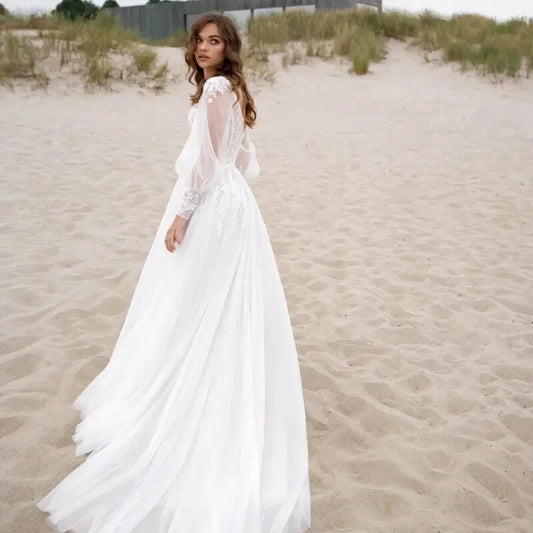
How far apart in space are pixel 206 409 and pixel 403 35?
15.8m

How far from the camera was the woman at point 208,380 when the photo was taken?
2.25 m

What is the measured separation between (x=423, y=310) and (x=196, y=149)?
279 centimetres

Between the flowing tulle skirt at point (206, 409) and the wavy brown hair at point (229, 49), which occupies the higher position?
the wavy brown hair at point (229, 49)

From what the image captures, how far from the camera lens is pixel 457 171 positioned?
828 cm

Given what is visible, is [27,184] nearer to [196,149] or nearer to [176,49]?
[196,149]

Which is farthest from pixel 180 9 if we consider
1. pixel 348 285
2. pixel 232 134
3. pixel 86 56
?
pixel 232 134

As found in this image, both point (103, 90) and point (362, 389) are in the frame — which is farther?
point (103, 90)

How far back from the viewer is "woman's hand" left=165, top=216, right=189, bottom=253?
2.50 m

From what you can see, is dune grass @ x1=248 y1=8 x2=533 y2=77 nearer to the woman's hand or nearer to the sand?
the sand

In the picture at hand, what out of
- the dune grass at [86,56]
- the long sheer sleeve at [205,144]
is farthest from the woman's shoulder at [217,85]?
the dune grass at [86,56]

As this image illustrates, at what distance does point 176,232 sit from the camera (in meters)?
2.49

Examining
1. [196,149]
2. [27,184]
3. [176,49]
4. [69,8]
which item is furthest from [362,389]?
[69,8]

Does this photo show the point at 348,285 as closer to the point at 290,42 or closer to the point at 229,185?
the point at 229,185

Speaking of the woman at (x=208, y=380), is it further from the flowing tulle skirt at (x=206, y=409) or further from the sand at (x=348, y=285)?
the sand at (x=348, y=285)
